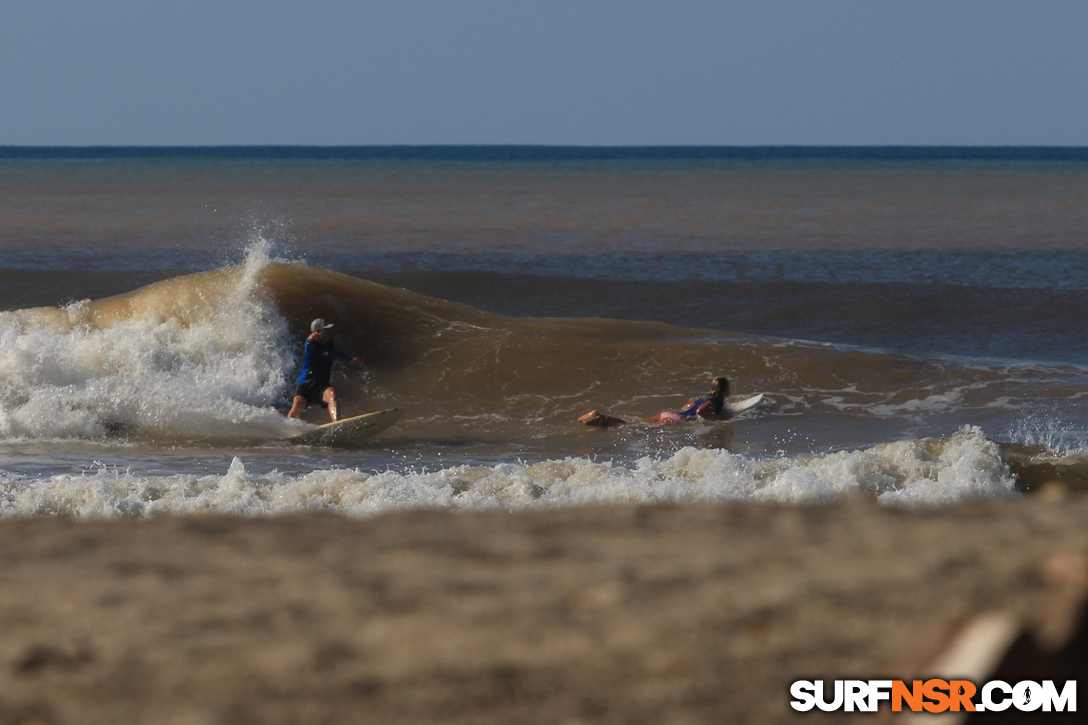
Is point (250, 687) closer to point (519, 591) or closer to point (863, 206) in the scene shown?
point (519, 591)

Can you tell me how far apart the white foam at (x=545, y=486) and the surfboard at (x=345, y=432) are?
217 centimetres

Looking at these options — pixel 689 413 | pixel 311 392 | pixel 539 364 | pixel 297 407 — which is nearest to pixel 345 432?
pixel 297 407

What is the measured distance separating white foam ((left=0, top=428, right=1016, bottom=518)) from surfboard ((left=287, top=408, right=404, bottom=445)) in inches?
85.3

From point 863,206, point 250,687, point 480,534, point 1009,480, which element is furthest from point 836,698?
point 863,206

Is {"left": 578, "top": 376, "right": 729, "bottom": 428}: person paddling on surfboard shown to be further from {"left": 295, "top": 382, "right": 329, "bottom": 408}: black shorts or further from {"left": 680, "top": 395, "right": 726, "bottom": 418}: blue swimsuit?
{"left": 295, "top": 382, "right": 329, "bottom": 408}: black shorts

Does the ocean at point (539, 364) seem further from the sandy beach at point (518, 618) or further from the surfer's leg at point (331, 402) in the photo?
the sandy beach at point (518, 618)

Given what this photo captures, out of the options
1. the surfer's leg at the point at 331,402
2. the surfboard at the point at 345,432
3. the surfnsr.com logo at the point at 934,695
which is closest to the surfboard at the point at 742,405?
the surfboard at the point at 345,432

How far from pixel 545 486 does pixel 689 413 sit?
431cm

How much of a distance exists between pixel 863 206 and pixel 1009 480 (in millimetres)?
36512

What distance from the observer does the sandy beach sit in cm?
214

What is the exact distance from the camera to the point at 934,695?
6.56 feet

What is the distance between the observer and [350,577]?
2.87 meters

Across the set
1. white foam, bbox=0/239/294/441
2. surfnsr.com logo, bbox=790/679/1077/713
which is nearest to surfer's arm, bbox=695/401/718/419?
white foam, bbox=0/239/294/441

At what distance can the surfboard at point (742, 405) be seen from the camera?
40.9 feet
